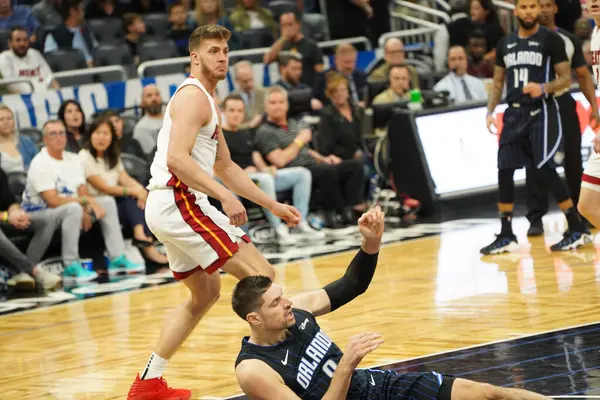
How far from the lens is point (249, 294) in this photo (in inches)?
179

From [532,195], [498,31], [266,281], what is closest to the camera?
[266,281]

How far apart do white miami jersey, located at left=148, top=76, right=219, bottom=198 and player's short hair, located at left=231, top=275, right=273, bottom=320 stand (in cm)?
127

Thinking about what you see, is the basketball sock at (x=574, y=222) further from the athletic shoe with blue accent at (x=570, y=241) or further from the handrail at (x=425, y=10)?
the handrail at (x=425, y=10)

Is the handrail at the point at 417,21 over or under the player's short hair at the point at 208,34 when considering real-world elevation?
under

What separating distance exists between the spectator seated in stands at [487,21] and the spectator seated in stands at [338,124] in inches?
137

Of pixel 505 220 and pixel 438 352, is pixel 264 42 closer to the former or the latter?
pixel 505 220

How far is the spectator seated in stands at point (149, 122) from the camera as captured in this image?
11.9 metres

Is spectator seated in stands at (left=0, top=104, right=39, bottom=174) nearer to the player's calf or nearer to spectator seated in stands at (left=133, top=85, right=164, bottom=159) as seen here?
spectator seated in stands at (left=133, top=85, right=164, bottom=159)

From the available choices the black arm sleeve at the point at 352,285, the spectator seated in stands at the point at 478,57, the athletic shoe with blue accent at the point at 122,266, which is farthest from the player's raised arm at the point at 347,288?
the spectator seated in stands at the point at 478,57

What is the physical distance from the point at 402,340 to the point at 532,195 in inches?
162

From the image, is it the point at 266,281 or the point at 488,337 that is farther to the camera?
the point at 488,337

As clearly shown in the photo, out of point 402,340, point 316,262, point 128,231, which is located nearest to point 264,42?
point 128,231

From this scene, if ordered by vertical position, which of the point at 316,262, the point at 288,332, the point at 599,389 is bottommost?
the point at 316,262

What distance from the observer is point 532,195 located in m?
10.4
